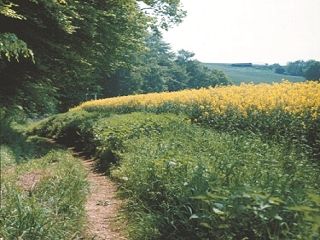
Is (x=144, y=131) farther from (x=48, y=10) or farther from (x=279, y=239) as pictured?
(x=279, y=239)

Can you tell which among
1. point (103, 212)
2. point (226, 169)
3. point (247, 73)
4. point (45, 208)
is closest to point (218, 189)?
point (226, 169)

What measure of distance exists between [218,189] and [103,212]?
3.44 meters

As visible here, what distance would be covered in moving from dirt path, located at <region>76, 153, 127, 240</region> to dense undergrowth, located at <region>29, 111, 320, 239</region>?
27 cm

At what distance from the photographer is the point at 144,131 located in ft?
33.0

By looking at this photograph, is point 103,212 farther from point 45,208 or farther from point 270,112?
point 270,112

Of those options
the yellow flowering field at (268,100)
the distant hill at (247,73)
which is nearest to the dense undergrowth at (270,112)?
the yellow flowering field at (268,100)

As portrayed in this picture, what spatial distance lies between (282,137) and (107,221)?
10.3 feet

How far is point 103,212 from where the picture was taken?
6617mm

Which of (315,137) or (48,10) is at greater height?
(48,10)

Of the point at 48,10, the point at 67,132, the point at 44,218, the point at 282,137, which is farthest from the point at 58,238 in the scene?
the point at 67,132

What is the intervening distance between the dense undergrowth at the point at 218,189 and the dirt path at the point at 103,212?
0.27 m

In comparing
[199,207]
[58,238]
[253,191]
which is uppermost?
[253,191]

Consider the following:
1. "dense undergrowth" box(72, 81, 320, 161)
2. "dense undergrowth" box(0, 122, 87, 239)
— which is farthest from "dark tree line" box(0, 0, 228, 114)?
"dense undergrowth" box(72, 81, 320, 161)

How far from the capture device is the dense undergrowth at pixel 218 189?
3121 millimetres
